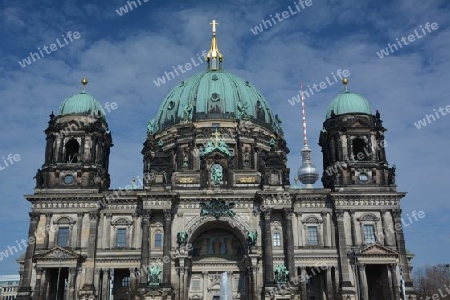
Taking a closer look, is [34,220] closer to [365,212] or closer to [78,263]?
[78,263]

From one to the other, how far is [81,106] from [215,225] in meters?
19.7

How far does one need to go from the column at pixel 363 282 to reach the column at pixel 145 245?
20687 millimetres

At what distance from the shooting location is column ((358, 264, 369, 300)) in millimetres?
51062

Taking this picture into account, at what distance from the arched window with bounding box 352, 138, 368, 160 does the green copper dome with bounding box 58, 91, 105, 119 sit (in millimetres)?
28410

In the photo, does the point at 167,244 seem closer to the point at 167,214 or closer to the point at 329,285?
the point at 167,214

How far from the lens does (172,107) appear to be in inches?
2734

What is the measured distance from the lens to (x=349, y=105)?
5953 centimetres

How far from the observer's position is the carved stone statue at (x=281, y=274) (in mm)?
51000

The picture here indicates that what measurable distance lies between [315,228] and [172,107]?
25.6 m

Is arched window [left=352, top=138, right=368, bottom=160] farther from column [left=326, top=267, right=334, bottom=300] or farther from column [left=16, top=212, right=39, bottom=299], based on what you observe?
column [left=16, top=212, right=39, bottom=299]

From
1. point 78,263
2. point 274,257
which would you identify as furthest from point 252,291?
point 78,263

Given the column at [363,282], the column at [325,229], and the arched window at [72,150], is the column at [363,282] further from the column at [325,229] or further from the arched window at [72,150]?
the arched window at [72,150]

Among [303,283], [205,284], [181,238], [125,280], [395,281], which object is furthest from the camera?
[205,284]

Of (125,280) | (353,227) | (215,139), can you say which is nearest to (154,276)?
(125,280)
